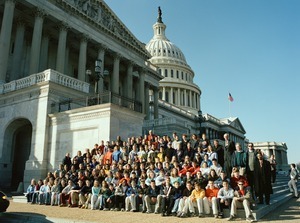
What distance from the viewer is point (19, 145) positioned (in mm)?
22344

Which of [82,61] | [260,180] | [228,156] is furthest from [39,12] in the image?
[260,180]

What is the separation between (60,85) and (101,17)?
1903 centimetres

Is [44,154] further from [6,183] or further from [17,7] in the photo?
[17,7]

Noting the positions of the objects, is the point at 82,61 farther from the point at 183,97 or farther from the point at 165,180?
the point at 183,97

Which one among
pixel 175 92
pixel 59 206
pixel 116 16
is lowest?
pixel 59 206

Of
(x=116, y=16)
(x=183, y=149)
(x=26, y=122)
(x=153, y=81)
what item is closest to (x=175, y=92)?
(x=153, y=81)

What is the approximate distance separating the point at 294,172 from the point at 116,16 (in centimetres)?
3080

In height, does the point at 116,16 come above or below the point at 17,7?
above

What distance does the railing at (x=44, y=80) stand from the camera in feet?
65.2

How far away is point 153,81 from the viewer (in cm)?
4891

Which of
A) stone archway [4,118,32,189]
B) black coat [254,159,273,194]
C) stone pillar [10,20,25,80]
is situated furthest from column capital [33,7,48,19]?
black coat [254,159,273,194]

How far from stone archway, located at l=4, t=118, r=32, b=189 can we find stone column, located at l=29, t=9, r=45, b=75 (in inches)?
234

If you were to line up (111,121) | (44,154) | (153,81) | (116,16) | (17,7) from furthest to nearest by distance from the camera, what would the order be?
1. (153,81)
2. (116,16)
3. (17,7)
4. (44,154)
5. (111,121)

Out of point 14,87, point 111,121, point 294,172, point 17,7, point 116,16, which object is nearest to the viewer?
point 294,172
